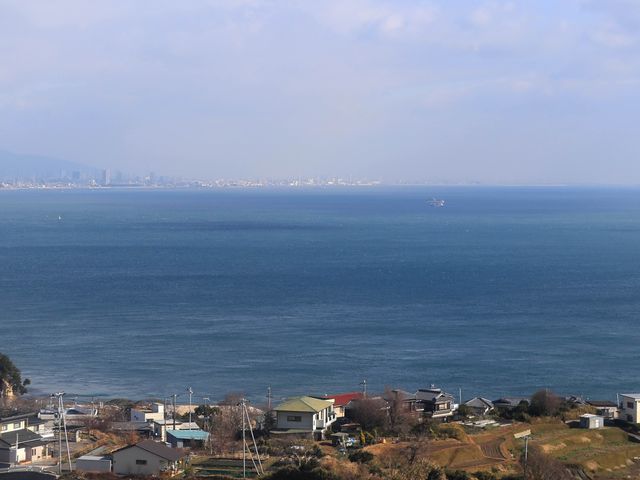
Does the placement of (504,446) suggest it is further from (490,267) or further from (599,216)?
(599,216)

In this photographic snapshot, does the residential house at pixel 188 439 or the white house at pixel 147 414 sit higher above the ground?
the residential house at pixel 188 439

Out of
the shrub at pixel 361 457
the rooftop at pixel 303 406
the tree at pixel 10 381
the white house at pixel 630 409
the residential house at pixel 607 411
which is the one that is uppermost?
the shrub at pixel 361 457

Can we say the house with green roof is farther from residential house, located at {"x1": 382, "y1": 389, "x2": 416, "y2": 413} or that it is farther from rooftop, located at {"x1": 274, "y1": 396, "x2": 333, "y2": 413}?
residential house, located at {"x1": 382, "y1": 389, "x2": 416, "y2": 413}

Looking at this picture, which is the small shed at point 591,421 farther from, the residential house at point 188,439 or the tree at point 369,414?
the residential house at point 188,439

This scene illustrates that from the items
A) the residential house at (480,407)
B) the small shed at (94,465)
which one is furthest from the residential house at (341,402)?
the small shed at (94,465)

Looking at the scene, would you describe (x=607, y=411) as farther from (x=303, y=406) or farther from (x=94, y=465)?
(x=94, y=465)

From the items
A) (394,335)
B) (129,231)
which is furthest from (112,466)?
(129,231)
